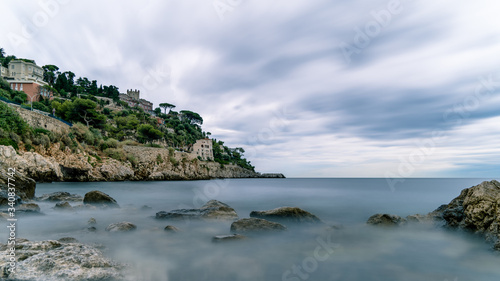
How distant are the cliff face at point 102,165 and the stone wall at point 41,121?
434cm

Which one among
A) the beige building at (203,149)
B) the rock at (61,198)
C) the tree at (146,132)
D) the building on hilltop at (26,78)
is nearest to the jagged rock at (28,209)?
the rock at (61,198)

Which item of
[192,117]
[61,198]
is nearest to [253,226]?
[61,198]

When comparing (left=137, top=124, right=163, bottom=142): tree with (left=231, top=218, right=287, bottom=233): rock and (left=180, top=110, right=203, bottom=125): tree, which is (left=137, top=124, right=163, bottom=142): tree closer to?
(left=180, top=110, right=203, bottom=125): tree

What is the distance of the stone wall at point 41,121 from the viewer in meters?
32.7

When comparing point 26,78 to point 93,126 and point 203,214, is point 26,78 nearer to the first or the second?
point 93,126

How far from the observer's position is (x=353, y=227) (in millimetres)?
10625

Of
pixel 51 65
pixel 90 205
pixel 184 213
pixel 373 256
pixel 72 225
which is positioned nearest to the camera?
pixel 373 256

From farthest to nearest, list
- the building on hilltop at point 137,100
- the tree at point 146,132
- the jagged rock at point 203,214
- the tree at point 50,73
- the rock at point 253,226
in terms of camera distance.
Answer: the building on hilltop at point 137,100 < the tree at point 50,73 < the tree at point 146,132 < the jagged rock at point 203,214 < the rock at point 253,226

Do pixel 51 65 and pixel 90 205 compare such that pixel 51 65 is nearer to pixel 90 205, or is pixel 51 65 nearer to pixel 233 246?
pixel 90 205

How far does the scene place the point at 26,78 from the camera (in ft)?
229

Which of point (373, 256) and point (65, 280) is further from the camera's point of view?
point (373, 256)

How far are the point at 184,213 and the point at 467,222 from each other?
36.2ft

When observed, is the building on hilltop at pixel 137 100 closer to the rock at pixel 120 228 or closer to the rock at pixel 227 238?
the rock at pixel 120 228

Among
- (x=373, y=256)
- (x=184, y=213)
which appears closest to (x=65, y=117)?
(x=184, y=213)
